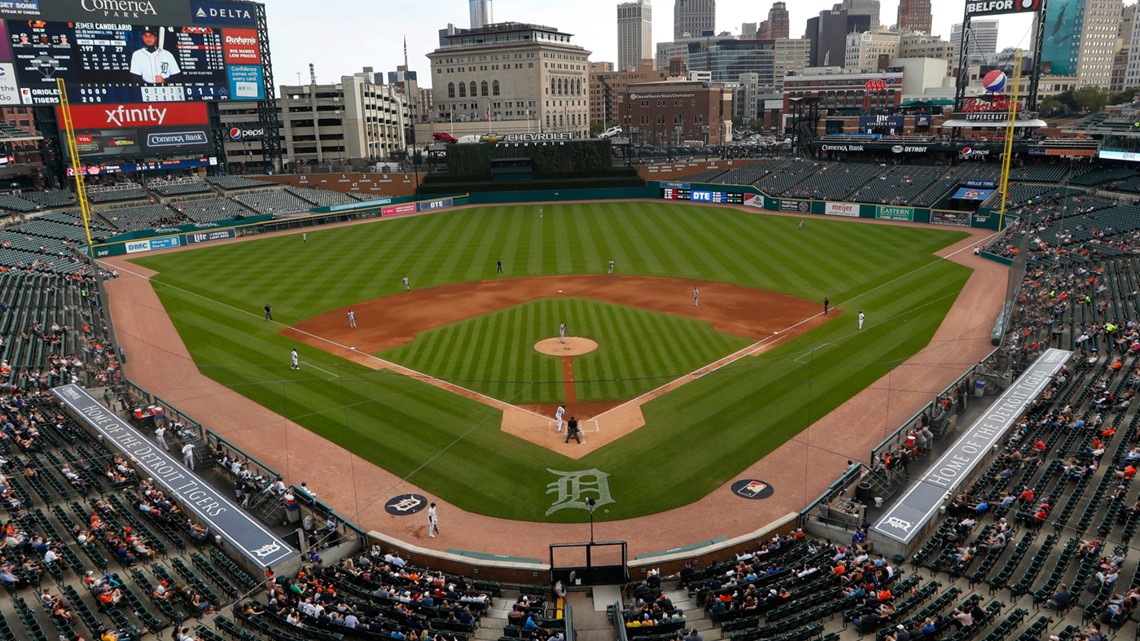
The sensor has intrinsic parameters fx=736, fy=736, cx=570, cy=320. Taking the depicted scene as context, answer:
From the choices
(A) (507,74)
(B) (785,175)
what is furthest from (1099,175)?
(A) (507,74)

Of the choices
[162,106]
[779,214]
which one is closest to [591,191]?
[779,214]

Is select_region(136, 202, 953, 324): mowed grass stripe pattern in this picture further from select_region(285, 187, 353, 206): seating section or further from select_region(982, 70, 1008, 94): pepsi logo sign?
select_region(982, 70, 1008, 94): pepsi logo sign

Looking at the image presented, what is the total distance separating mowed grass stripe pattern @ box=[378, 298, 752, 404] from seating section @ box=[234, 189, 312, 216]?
150ft

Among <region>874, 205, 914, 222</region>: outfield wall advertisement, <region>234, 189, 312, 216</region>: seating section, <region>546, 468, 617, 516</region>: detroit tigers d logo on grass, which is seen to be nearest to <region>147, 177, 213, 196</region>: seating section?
<region>234, 189, 312, 216</region>: seating section

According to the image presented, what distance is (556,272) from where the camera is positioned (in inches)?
2030

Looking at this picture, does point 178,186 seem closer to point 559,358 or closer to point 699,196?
point 699,196

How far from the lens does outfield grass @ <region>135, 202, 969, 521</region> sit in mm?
23797

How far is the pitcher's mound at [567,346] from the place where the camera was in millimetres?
34031

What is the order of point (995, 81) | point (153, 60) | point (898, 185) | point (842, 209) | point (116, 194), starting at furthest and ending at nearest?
1. point (898, 185)
2. point (116, 194)
3. point (842, 209)
4. point (153, 60)
5. point (995, 81)

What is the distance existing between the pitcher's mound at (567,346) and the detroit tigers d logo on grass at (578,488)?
11006mm

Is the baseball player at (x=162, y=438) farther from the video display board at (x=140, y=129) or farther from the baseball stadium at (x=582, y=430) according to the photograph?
the video display board at (x=140, y=129)

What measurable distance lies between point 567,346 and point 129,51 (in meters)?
59.9

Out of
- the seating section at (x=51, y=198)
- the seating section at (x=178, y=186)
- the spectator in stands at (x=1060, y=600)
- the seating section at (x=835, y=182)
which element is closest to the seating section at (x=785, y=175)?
the seating section at (x=835, y=182)

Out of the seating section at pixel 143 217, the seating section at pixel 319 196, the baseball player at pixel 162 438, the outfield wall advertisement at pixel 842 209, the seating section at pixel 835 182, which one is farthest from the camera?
the seating section at pixel 319 196
